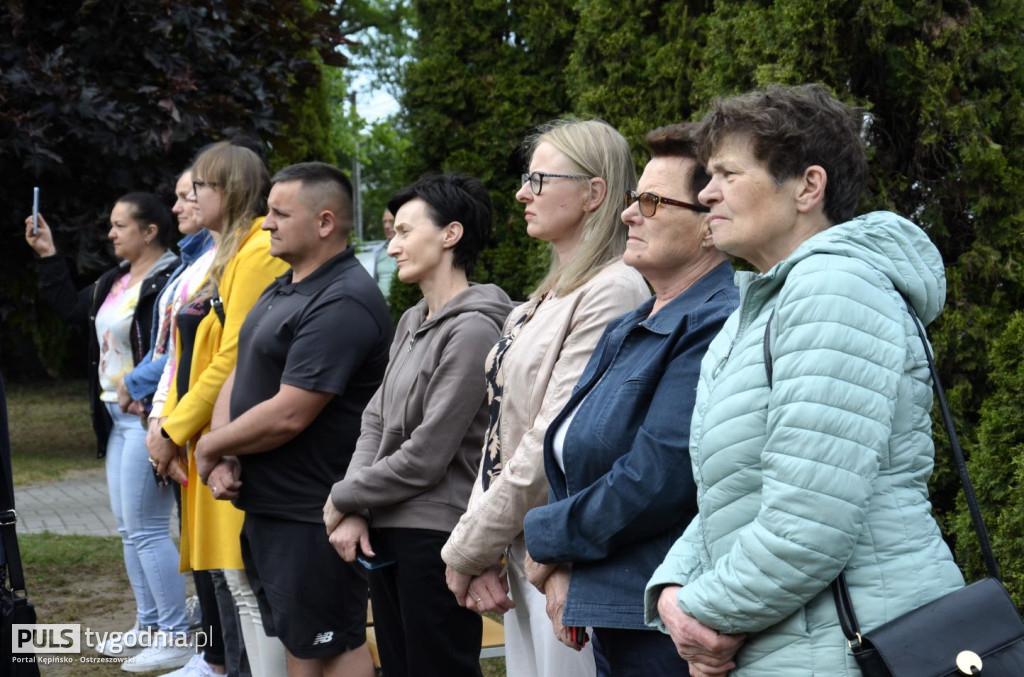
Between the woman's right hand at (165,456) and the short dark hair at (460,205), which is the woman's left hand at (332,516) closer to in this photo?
the short dark hair at (460,205)

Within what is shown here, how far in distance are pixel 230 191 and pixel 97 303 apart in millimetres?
2016

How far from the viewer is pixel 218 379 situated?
4.71m

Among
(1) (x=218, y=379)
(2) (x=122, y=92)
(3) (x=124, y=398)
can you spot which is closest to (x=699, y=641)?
(1) (x=218, y=379)

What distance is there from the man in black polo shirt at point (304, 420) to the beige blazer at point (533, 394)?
1107 millimetres

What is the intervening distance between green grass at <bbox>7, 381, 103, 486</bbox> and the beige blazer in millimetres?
8365

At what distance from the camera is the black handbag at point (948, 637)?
193cm

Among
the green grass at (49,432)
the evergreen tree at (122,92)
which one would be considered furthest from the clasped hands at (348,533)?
the green grass at (49,432)

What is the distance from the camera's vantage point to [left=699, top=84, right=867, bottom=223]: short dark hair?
2.24 m

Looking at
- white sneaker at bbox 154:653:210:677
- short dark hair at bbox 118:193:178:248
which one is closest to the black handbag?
white sneaker at bbox 154:653:210:677

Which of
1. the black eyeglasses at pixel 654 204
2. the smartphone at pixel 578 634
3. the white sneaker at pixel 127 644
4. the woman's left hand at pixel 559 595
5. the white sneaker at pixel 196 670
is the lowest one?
the white sneaker at pixel 127 644

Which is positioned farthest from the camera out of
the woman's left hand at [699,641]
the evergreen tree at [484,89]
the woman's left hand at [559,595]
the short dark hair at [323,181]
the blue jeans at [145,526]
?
the evergreen tree at [484,89]

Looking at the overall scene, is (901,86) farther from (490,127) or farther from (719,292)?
(490,127)

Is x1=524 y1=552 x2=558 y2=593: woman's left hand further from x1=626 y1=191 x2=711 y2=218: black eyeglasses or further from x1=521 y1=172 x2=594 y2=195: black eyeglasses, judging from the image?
x1=521 y1=172 x2=594 y2=195: black eyeglasses

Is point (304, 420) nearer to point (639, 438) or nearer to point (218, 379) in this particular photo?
point (218, 379)
